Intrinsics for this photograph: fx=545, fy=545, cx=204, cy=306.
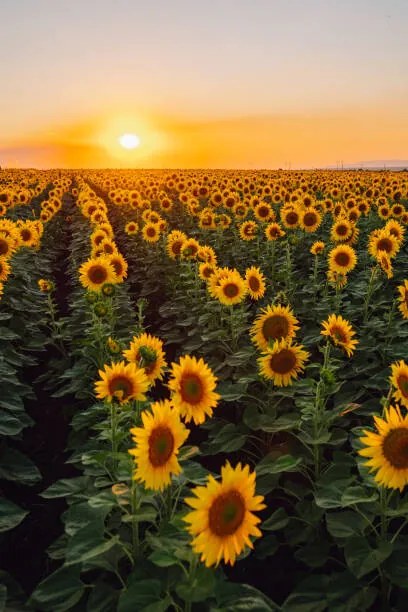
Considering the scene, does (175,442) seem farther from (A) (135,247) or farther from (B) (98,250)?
(A) (135,247)

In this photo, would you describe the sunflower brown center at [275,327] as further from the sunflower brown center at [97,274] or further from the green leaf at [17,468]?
the sunflower brown center at [97,274]

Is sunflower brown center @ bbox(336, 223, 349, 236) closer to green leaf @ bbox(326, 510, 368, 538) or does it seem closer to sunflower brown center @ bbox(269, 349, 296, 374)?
sunflower brown center @ bbox(269, 349, 296, 374)

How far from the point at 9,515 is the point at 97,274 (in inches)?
164

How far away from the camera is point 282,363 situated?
14.4 ft

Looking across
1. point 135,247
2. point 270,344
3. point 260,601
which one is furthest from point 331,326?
point 135,247

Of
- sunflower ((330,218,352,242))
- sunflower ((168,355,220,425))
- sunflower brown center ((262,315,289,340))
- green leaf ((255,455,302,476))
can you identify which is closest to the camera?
green leaf ((255,455,302,476))

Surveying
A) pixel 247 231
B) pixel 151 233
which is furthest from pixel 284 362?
pixel 151 233

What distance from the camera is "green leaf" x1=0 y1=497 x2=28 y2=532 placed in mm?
3115

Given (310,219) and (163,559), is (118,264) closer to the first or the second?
(310,219)

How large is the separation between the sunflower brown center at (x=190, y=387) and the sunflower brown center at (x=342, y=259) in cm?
461

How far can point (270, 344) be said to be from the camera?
14.8ft

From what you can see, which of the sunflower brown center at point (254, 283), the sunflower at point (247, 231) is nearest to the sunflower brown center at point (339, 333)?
the sunflower brown center at point (254, 283)

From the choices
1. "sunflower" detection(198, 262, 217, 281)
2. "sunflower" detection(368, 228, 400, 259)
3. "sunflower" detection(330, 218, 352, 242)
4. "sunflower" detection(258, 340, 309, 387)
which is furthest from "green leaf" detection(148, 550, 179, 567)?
"sunflower" detection(330, 218, 352, 242)

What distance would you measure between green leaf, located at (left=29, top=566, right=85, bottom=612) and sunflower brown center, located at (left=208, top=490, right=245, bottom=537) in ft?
3.36
